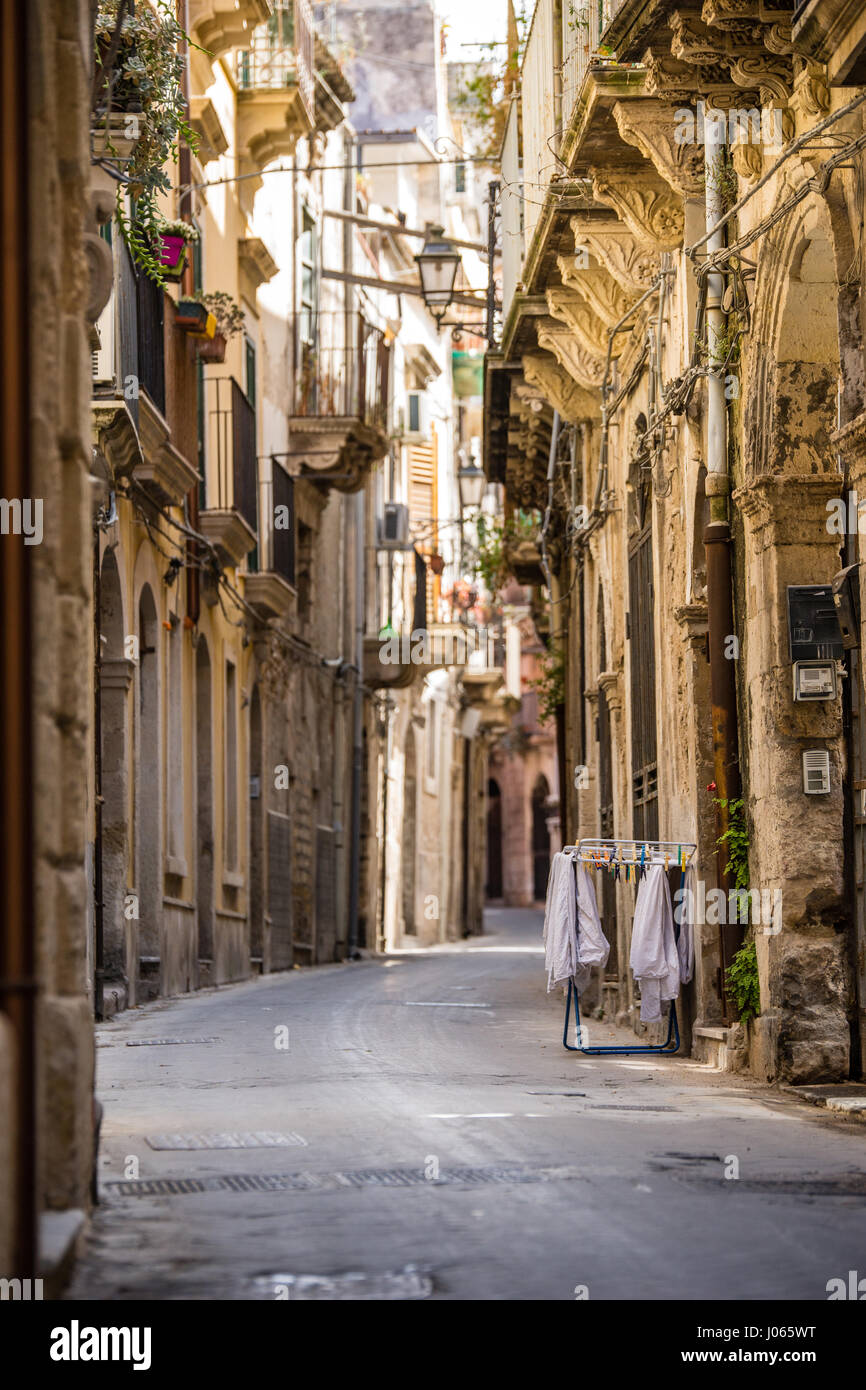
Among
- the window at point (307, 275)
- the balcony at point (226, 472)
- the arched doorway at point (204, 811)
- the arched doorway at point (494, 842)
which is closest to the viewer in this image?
the balcony at point (226, 472)

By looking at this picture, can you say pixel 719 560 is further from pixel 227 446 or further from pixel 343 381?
pixel 343 381

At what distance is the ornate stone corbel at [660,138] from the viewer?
1336cm

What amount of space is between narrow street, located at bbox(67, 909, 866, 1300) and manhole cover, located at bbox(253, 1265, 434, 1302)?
0.01 metres

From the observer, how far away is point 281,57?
26.8m

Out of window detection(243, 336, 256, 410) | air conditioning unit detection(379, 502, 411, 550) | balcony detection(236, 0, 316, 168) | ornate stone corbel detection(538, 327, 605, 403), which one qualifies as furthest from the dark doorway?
air conditioning unit detection(379, 502, 411, 550)

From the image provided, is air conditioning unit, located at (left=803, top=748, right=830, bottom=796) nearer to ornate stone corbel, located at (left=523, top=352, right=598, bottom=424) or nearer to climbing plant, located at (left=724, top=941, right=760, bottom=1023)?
climbing plant, located at (left=724, top=941, right=760, bottom=1023)

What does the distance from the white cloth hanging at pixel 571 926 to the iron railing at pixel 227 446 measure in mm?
9279

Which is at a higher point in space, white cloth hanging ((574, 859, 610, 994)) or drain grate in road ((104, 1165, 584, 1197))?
white cloth hanging ((574, 859, 610, 994))

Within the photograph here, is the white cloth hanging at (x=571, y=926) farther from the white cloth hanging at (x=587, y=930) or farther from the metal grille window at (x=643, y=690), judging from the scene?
the metal grille window at (x=643, y=690)

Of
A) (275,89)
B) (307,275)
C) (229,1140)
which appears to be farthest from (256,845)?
(229,1140)

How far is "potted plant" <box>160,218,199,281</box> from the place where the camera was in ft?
55.9

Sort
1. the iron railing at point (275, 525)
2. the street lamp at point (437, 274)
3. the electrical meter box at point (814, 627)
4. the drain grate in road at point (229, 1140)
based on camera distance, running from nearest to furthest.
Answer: the drain grate in road at point (229, 1140)
the electrical meter box at point (814, 627)
the street lamp at point (437, 274)
the iron railing at point (275, 525)

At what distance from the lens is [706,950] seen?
13.3 metres

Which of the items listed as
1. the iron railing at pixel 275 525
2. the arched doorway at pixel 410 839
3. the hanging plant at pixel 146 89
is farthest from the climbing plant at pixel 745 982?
the arched doorway at pixel 410 839
